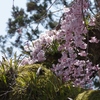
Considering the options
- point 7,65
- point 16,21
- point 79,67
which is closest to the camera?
point 7,65

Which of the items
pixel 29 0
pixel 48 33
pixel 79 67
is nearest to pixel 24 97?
pixel 79 67

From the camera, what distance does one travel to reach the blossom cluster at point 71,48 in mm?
1779

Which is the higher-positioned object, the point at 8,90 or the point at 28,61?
the point at 28,61

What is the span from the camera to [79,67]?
2.20 m

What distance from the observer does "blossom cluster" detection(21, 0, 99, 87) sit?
178cm

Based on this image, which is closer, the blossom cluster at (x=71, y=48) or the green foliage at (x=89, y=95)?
the green foliage at (x=89, y=95)

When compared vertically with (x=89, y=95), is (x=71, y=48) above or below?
above

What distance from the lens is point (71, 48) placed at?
2006 millimetres

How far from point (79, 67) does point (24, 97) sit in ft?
2.49

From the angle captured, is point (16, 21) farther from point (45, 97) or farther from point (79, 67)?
point (45, 97)

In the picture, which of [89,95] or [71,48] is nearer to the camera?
[89,95]

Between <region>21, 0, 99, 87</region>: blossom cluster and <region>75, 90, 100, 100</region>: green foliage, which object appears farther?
<region>21, 0, 99, 87</region>: blossom cluster

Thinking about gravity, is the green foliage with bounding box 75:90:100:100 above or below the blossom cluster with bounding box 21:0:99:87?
below

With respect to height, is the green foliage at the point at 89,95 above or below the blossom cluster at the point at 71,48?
below
